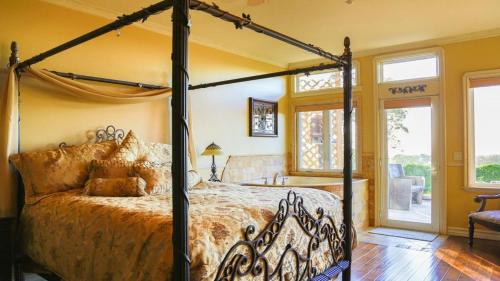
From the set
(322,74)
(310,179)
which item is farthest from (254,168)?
(322,74)

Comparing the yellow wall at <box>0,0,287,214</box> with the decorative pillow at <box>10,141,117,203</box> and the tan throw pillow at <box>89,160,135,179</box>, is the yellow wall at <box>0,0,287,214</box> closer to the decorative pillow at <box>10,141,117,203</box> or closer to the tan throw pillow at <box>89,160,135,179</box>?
the decorative pillow at <box>10,141,117,203</box>

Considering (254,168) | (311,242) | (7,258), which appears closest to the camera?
(311,242)

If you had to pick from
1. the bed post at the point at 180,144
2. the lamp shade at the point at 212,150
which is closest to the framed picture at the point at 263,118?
the lamp shade at the point at 212,150

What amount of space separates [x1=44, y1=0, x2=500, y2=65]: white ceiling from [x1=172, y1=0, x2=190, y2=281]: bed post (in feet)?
6.42

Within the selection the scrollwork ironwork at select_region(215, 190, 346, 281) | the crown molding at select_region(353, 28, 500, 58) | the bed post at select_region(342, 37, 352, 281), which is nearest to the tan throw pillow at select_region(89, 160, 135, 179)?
the scrollwork ironwork at select_region(215, 190, 346, 281)

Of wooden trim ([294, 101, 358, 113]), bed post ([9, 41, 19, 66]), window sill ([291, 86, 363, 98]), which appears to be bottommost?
wooden trim ([294, 101, 358, 113])

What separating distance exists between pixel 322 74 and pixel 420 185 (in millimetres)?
2385

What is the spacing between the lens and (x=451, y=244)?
4438 millimetres

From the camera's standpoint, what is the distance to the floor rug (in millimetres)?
4781

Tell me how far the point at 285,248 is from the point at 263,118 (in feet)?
12.2

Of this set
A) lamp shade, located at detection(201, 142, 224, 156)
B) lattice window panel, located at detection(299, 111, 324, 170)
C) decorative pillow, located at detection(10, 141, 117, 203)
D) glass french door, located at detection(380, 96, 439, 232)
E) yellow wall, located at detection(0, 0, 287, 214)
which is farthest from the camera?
lattice window panel, located at detection(299, 111, 324, 170)

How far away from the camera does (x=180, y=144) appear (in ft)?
5.15

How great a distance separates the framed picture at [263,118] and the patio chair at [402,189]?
1961mm

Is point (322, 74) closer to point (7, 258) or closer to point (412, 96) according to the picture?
point (412, 96)
